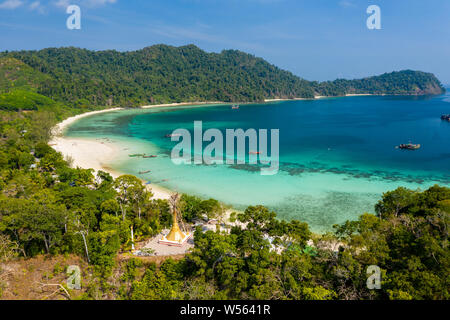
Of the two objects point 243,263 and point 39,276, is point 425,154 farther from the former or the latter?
point 39,276

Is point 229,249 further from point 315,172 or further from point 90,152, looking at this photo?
point 90,152

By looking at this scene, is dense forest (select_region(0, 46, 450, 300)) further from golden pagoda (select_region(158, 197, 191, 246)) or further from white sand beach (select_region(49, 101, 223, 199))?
white sand beach (select_region(49, 101, 223, 199))

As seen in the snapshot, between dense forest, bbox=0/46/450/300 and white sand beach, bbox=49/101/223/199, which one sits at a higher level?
white sand beach, bbox=49/101/223/199

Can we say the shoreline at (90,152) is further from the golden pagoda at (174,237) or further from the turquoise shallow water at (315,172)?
the golden pagoda at (174,237)

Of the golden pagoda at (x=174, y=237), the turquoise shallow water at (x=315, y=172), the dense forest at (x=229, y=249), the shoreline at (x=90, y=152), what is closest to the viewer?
the dense forest at (x=229, y=249)

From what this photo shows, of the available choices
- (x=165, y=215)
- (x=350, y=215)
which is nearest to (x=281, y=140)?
(x=350, y=215)

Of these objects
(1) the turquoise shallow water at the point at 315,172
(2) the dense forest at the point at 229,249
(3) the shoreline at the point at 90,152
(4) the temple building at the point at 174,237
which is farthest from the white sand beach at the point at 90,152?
(4) the temple building at the point at 174,237

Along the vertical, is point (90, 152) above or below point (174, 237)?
above

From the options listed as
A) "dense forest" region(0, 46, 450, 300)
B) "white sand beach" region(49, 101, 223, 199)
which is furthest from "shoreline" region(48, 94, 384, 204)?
"dense forest" region(0, 46, 450, 300)

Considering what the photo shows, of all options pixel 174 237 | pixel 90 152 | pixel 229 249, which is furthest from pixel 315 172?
pixel 90 152

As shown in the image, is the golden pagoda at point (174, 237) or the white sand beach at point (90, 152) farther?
the white sand beach at point (90, 152)

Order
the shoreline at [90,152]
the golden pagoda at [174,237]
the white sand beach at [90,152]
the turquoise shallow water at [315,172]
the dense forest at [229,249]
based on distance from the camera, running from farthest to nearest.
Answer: the white sand beach at [90,152] < the shoreline at [90,152] < the turquoise shallow water at [315,172] < the golden pagoda at [174,237] < the dense forest at [229,249]
